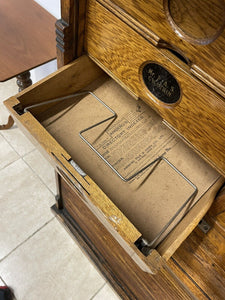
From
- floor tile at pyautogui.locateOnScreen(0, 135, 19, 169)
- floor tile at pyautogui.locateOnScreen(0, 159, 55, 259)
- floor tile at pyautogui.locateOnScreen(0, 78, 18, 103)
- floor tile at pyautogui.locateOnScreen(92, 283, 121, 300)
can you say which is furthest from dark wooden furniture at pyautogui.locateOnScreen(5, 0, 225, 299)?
floor tile at pyautogui.locateOnScreen(0, 78, 18, 103)

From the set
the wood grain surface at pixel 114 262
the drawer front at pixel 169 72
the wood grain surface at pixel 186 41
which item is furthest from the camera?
the wood grain surface at pixel 114 262

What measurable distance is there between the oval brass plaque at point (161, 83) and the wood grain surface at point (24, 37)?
1.84 ft

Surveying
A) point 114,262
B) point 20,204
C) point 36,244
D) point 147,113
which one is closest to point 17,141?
point 20,204

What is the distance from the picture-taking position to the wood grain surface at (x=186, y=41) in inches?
19.3

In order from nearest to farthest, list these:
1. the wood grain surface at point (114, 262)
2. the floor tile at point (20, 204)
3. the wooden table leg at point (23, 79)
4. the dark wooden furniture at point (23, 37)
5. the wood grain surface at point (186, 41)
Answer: the wood grain surface at point (186, 41), the wood grain surface at point (114, 262), the dark wooden furniture at point (23, 37), the wooden table leg at point (23, 79), the floor tile at point (20, 204)

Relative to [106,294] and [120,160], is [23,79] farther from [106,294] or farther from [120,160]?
[106,294]

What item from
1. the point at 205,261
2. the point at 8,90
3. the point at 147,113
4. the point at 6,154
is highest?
the point at 8,90

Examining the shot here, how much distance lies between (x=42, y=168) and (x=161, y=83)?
1.09 meters

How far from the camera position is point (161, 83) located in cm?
69

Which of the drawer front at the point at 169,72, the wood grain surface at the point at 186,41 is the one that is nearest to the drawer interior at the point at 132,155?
the drawer front at the point at 169,72

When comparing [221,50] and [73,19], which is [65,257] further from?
[221,50]

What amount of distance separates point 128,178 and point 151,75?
27 centimetres

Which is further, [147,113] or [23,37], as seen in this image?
[23,37]

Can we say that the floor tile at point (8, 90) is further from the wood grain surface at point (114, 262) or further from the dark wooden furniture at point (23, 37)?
the wood grain surface at point (114, 262)
